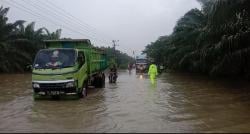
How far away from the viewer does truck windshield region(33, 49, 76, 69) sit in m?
17.4

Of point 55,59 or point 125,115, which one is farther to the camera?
point 55,59

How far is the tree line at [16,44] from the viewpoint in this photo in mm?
45156

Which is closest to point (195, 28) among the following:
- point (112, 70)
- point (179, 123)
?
point (112, 70)

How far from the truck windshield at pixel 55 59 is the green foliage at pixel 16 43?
26.2 m

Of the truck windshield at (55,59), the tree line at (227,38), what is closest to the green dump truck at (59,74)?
the truck windshield at (55,59)

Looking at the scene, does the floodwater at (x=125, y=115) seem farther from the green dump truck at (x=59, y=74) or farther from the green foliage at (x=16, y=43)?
the green foliage at (x=16, y=43)

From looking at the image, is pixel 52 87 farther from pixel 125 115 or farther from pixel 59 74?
pixel 125 115

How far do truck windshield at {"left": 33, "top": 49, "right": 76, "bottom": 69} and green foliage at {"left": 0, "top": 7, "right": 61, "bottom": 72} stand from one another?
26.2 meters

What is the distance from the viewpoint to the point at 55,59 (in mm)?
17672

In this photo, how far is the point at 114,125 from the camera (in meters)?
11.3

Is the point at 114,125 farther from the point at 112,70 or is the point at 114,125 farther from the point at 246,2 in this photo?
the point at 112,70

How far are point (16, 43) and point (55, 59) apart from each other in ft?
108

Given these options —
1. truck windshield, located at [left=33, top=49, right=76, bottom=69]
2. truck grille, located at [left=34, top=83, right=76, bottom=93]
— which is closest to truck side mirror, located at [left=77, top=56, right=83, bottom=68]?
truck windshield, located at [left=33, top=49, right=76, bottom=69]

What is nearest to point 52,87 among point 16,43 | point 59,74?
A: point 59,74
